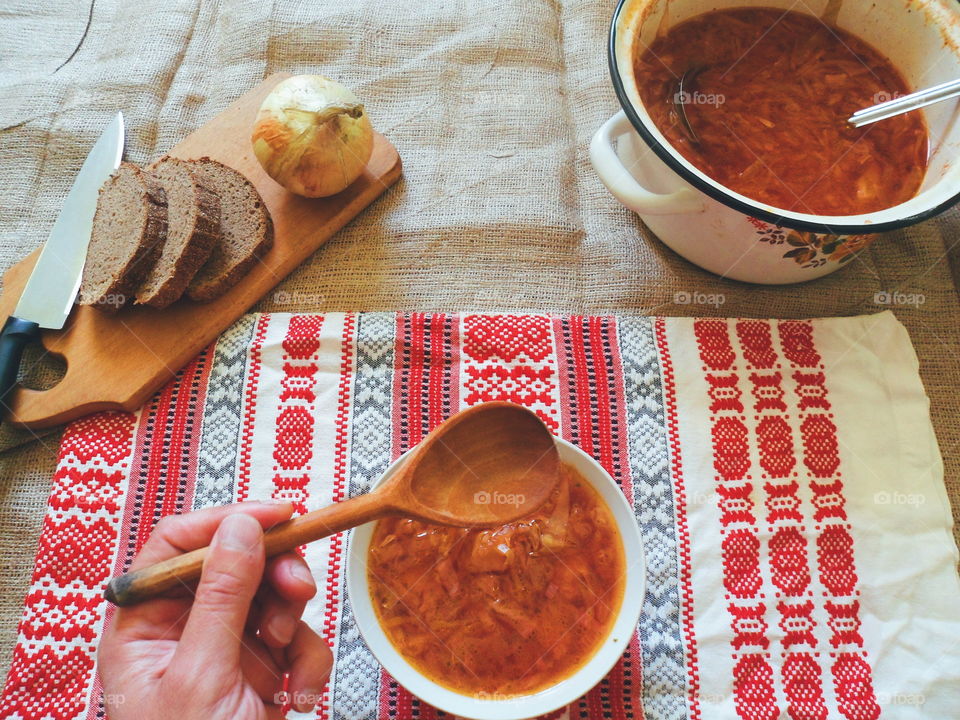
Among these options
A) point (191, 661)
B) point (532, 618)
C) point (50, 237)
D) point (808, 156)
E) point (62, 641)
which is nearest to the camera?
point (191, 661)

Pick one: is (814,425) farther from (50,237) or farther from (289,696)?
(50,237)

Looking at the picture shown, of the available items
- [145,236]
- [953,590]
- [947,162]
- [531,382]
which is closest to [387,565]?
[531,382]

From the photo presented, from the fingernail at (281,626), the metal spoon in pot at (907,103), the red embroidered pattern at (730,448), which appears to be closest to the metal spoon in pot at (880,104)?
the metal spoon in pot at (907,103)

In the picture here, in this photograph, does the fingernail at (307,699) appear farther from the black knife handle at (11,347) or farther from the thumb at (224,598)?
the black knife handle at (11,347)

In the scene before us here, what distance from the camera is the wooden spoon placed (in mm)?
1092

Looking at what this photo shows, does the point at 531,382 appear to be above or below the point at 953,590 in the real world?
above

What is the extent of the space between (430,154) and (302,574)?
1011 mm

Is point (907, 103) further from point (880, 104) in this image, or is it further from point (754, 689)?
point (754, 689)

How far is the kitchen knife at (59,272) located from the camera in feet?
4.61

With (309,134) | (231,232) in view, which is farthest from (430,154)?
(231,232)

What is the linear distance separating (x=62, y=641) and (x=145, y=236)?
2.53 ft

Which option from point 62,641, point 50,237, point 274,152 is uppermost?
point 274,152

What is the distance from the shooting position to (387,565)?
1166mm

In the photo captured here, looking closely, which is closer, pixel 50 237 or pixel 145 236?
pixel 145 236
